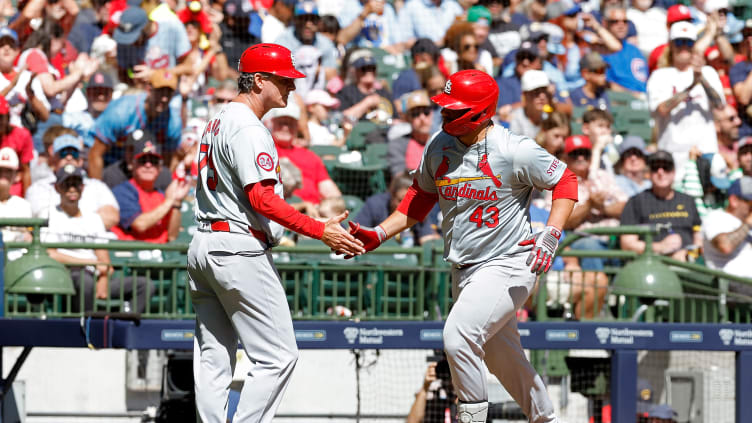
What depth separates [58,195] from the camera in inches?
351

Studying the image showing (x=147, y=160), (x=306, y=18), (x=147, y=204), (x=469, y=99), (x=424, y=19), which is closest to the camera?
(x=469, y=99)

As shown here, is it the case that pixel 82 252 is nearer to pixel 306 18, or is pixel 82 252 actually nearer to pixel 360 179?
pixel 360 179

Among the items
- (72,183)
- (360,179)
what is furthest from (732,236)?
(72,183)

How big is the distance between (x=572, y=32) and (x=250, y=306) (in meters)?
8.74

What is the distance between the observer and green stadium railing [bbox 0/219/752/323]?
8023 mm

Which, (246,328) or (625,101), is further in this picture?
(625,101)

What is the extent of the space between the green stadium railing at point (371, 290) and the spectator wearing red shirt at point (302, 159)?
1154mm

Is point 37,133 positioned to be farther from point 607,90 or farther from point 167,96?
point 607,90

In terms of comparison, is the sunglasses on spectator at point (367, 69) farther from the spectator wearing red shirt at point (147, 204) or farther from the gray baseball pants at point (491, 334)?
the gray baseball pants at point (491, 334)

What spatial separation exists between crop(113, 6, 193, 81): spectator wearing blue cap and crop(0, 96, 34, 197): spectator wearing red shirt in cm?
132

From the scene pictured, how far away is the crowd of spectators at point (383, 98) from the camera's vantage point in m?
9.36

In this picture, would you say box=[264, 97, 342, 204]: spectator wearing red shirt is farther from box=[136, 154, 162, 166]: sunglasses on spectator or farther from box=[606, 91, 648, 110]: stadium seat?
box=[606, 91, 648, 110]: stadium seat

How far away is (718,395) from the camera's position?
869cm

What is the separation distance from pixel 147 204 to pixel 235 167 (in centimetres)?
464
